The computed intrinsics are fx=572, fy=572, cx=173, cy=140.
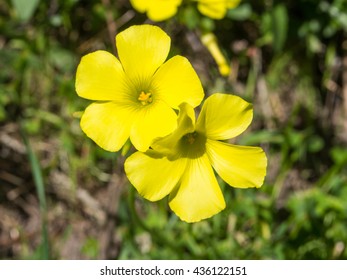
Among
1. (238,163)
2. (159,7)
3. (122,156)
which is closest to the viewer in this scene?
(238,163)

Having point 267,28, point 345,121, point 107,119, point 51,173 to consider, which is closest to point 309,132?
point 345,121

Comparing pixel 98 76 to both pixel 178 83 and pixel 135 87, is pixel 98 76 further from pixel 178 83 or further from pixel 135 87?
pixel 178 83

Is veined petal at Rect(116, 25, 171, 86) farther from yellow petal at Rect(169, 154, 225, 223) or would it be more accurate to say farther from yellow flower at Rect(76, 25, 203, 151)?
yellow petal at Rect(169, 154, 225, 223)

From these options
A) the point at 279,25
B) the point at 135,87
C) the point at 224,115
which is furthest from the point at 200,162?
the point at 279,25

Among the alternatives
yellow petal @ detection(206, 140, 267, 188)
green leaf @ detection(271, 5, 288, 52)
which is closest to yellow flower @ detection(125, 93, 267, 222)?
yellow petal @ detection(206, 140, 267, 188)

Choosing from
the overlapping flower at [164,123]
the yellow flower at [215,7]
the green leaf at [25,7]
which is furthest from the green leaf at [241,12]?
the overlapping flower at [164,123]

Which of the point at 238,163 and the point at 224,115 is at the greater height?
the point at 224,115
